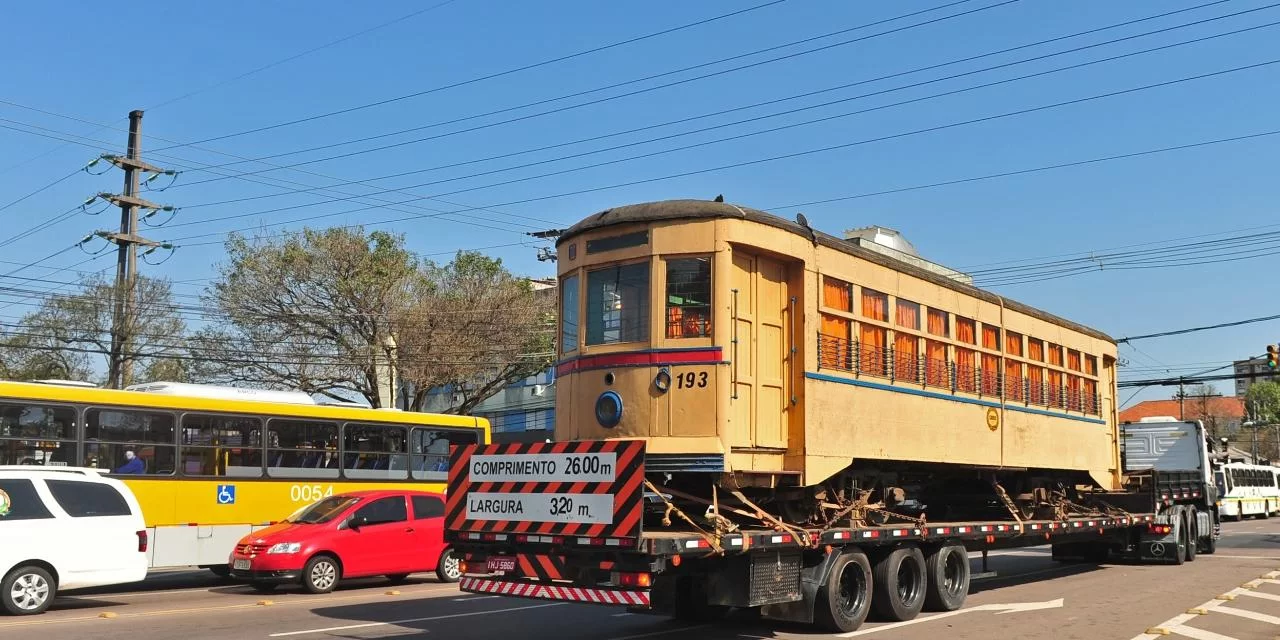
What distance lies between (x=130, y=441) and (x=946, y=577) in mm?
11563

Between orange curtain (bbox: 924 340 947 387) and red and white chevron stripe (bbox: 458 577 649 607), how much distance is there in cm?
570

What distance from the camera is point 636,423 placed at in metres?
10.3

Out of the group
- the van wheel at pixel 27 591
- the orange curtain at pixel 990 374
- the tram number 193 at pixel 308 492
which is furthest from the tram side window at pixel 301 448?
the orange curtain at pixel 990 374

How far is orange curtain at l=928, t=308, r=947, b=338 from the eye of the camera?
44.6ft

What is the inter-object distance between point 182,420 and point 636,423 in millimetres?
9369

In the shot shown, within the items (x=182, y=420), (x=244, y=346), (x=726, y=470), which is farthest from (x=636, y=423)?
(x=244, y=346)

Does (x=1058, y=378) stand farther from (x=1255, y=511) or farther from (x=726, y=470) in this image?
(x=1255, y=511)

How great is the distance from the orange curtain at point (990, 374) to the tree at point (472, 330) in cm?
2211

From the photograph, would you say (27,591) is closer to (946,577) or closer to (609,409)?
(609,409)

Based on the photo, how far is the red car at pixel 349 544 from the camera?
50.6ft

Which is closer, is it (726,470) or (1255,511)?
(726,470)

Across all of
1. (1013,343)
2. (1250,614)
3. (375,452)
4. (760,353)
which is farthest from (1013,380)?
(375,452)

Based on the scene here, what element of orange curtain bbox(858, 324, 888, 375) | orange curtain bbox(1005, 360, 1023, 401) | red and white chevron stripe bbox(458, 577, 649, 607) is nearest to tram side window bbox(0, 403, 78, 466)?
red and white chevron stripe bbox(458, 577, 649, 607)

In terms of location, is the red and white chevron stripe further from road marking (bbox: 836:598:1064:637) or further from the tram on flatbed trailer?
road marking (bbox: 836:598:1064:637)
